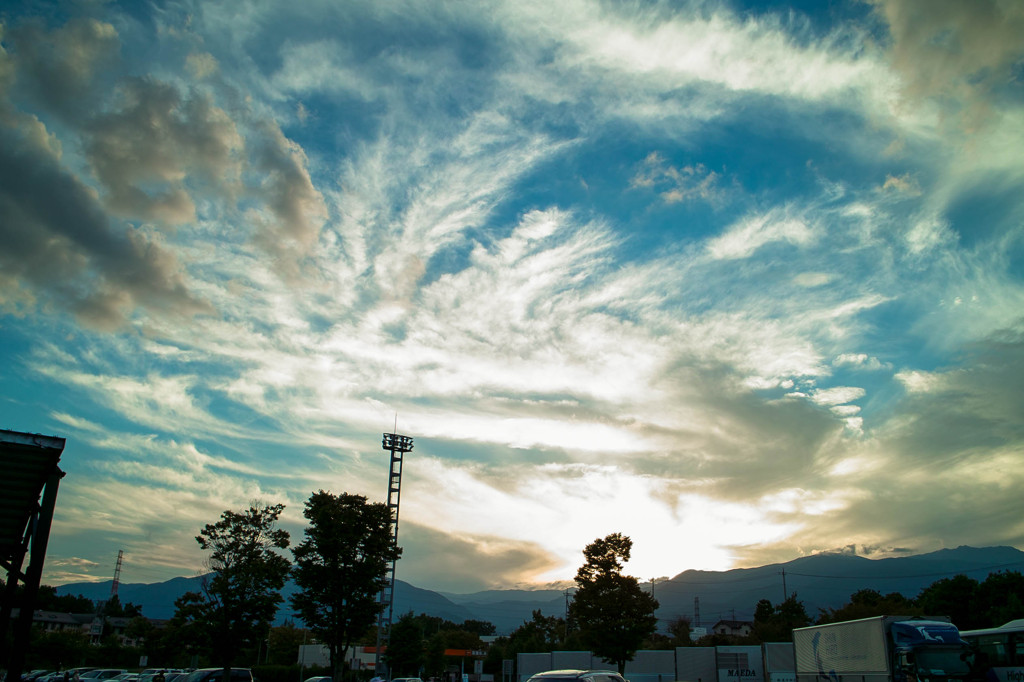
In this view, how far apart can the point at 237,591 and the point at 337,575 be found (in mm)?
6174

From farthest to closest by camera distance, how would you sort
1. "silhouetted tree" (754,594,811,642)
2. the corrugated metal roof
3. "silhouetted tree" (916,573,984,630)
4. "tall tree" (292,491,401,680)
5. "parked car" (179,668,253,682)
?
"silhouetted tree" (754,594,811,642) → "silhouetted tree" (916,573,984,630) → "tall tree" (292,491,401,680) → "parked car" (179,668,253,682) → the corrugated metal roof

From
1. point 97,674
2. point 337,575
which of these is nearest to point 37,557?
point 337,575

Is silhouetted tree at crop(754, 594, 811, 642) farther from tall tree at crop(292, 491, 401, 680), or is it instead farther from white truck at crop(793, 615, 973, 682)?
tall tree at crop(292, 491, 401, 680)

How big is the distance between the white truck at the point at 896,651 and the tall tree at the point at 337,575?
93.0 ft

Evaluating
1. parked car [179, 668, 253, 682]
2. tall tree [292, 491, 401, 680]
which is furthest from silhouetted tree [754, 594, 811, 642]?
parked car [179, 668, 253, 682]

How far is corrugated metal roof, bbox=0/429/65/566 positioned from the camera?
381 inches

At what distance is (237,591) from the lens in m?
38.4

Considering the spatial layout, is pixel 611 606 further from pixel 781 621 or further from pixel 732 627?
pixel 732 627

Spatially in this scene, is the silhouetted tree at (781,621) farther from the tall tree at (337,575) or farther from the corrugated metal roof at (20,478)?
the corrugated metal roof at (20,478)

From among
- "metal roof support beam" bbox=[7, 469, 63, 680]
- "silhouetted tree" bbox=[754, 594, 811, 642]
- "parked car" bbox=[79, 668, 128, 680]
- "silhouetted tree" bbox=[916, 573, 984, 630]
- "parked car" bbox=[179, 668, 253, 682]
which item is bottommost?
"parked car" bbox=[79, 668, 128, 680]

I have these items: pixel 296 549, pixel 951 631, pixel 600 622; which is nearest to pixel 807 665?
pixel 951 631

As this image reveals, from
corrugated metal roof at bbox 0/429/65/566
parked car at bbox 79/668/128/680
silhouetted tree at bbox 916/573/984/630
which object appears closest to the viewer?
corrugated metal roof at bbox 0/429/65/566

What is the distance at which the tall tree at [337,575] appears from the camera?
133ft

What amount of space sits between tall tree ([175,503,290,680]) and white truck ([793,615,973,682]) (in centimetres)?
3159
